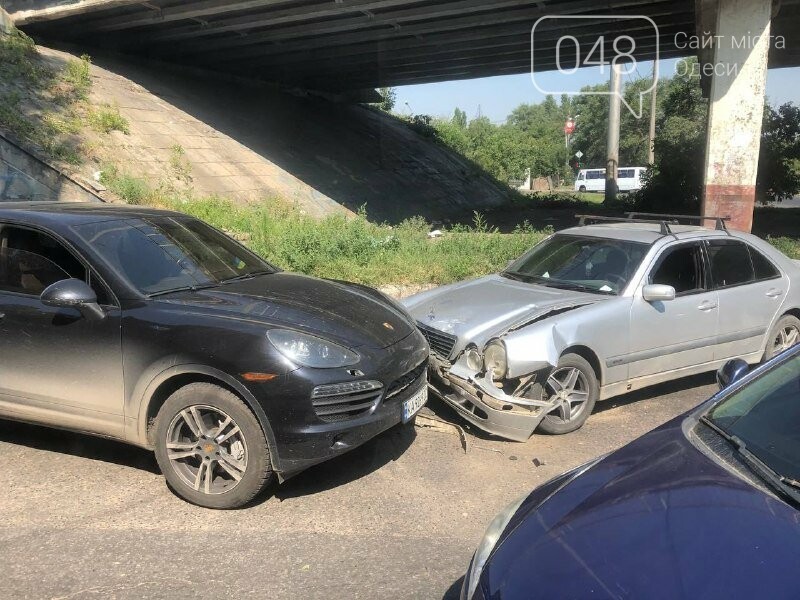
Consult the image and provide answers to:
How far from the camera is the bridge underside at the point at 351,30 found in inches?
618

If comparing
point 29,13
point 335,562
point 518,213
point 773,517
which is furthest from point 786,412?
point 518,213

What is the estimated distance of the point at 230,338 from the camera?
12.8ft

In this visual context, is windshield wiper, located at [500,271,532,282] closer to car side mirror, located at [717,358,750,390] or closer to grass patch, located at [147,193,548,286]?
grass patch, located at [147,193,548,286]

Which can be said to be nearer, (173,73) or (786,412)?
(786,412)

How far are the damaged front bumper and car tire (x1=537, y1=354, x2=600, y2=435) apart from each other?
0.19m

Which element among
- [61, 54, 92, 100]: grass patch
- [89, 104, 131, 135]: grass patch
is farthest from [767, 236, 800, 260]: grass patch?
[61, 54, 92, 100]: grass patch

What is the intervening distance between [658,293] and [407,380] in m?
2.33

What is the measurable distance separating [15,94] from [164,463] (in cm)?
1324

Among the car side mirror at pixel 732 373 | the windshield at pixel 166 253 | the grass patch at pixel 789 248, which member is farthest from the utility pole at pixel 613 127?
the car side mirror at pixel 732 373

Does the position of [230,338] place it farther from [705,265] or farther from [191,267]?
[705,265]

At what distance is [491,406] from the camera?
15.9 ft

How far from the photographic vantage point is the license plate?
14.3 feet

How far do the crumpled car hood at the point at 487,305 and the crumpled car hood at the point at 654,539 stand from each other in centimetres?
267

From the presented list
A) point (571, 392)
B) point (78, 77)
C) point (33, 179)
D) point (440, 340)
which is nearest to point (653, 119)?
point (78, 77)
